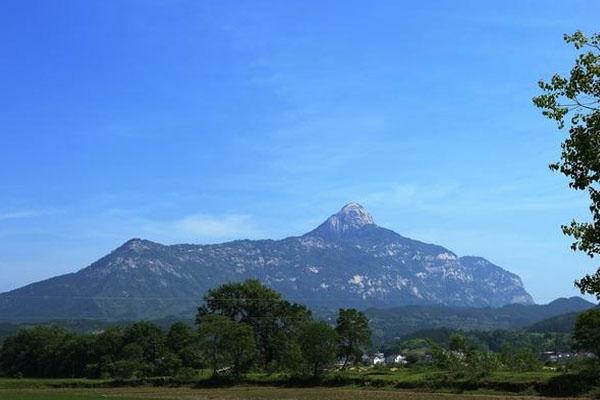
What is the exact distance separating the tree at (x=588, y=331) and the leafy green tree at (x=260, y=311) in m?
39.1

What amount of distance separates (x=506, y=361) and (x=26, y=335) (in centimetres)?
8059

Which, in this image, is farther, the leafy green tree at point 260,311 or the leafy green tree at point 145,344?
the leafy green tree at point 260,311

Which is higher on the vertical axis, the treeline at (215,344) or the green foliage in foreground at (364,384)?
the treeline at (215,344)

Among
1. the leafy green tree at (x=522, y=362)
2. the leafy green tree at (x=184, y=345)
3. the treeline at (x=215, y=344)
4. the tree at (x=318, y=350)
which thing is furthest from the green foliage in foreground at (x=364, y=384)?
the leafy green tree at (x=184, y=345)

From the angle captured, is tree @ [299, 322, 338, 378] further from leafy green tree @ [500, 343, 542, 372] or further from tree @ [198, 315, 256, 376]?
leafy green tree @ [500, 343, 542, 372]

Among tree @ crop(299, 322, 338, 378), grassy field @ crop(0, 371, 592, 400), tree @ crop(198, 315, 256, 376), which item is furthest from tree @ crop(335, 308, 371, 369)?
grassy field @ crop(0, 371, 592, 400)

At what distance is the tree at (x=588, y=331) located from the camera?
6127 cm

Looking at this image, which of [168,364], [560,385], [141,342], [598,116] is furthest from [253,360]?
[598,116]

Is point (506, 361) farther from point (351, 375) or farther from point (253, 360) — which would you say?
point (253, 360)

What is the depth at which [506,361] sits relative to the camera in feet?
206

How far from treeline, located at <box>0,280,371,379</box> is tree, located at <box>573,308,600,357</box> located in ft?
83.9

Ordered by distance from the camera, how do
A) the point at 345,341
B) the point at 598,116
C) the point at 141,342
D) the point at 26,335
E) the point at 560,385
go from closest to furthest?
1. the point at 598,116
2. the point at 560,385
3. the point at 345,341
4. the point at 141,342
5. the point at 26,335

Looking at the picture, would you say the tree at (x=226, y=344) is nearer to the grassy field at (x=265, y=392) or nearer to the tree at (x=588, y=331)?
the grassy field at (x=265, y=392)

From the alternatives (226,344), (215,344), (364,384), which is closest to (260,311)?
(215,344)
